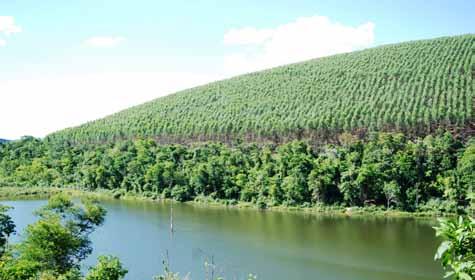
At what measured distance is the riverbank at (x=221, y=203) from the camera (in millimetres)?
43688

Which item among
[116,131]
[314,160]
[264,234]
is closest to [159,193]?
[314,160]

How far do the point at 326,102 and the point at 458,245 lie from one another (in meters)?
68.4

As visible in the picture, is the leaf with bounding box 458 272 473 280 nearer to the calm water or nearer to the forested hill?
the calm water

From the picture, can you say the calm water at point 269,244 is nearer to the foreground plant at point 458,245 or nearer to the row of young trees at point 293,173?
the row of young trees at point 293,173

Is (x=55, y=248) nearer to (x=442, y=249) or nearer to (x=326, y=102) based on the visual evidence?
(x=442, y=249)

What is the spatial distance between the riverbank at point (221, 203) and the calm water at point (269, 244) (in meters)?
2.23

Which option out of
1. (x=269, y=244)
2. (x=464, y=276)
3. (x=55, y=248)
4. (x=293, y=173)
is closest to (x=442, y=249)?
(x=464, y=276)

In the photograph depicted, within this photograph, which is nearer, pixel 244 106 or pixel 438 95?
pixel 438 95

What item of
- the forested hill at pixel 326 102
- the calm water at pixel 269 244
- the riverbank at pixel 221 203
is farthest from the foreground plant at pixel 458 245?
the forested hill at pixel 326 102

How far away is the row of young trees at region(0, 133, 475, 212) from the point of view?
44344 mm

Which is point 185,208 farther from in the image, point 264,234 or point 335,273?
point 335,273

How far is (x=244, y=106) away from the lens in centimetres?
7912

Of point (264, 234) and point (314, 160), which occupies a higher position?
point (314, 160)

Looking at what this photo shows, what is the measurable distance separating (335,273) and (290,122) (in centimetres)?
4062
